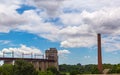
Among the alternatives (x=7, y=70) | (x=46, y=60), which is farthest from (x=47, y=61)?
(x=7, y=70)

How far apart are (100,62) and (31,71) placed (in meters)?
31.3

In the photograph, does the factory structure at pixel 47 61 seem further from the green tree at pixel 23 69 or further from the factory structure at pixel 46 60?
the green tree at pixel 23 69

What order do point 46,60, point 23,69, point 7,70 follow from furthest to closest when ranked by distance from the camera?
point 46,60 → point 7,70 → point 23,69

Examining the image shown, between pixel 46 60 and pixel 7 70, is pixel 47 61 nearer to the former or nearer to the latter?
pixel 46 60

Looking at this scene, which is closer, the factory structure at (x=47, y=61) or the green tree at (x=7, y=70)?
the green tree at (x=7, y=70)

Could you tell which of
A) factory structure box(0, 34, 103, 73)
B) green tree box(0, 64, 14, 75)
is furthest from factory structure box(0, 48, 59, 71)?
green tree box(0, 64, 14, 75)

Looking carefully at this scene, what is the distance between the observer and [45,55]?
14812 cm

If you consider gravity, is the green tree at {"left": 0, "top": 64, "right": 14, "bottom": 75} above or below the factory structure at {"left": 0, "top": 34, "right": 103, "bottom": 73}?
below

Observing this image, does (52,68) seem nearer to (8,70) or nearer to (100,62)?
(100,62)

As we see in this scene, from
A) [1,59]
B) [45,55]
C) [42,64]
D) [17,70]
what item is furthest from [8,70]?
[45,55]

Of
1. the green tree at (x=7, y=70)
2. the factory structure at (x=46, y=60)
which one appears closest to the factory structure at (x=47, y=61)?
the factory structure at (x=46, y=60)

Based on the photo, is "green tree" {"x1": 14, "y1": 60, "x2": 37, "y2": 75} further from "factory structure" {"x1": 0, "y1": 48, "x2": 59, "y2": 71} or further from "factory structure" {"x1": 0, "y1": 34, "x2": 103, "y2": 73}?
"factory structure" {"x1": 0, "y1": 48, "x2": 59, "y2": 71}

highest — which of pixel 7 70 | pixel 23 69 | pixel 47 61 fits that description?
pixel 47 61

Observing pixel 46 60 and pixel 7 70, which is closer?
pixel 7 70
